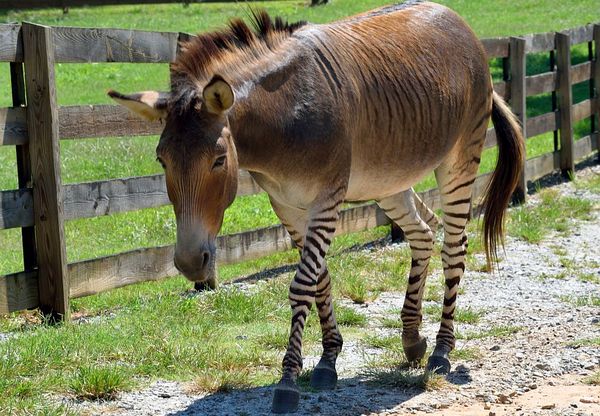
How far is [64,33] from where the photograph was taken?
23.8 feet

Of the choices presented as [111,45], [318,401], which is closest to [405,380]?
[318,401]

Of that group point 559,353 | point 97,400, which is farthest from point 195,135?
point 559,353

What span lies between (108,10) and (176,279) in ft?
82.3

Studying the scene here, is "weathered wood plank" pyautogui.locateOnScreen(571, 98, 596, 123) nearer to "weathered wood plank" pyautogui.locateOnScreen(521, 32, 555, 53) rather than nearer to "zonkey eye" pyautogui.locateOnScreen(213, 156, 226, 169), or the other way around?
"weathered wood plank" pyautogui.locateOnScreen(521, 32, 555, 53)

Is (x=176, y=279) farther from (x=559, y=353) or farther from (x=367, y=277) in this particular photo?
(x=559, y=353)

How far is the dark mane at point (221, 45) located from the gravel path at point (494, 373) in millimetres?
1768

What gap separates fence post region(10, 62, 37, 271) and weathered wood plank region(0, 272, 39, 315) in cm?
13

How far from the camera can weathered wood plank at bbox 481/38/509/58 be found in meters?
11.7

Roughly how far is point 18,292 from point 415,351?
2938 millimetres

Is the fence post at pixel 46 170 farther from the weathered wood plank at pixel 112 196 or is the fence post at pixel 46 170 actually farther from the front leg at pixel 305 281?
the front leg at pixel 305 281

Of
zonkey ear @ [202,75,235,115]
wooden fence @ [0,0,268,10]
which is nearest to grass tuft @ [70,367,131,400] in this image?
zonkey ear @ [202,75,235,115]

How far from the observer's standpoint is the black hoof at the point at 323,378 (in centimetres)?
565

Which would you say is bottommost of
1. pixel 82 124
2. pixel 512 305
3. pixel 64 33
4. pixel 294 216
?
pixel 512 305

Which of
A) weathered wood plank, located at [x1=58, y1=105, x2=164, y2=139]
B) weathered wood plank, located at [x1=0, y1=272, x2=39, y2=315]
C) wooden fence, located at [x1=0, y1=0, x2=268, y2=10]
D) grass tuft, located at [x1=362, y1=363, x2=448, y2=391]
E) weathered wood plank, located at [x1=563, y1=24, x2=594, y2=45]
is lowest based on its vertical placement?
grass tuft, located at [x1=362, y1=363, x2=448, y2=391]
